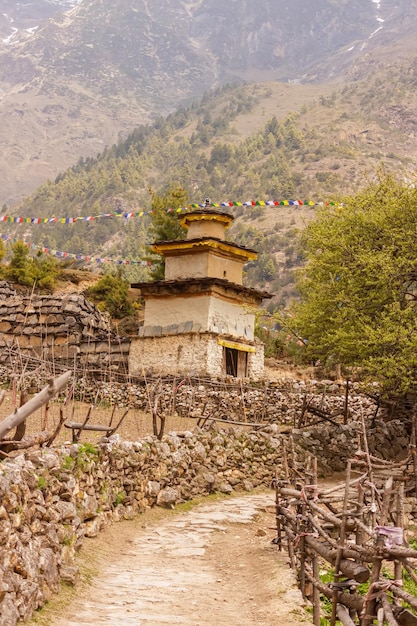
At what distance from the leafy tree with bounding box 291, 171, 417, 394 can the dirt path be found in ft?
24.0

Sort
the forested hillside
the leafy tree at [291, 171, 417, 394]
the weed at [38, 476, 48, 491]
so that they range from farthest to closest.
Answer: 1. the forested hillside
2. the leafy tree at [291, 171, 417, 394]
3. the weed at [38, 476, 48, 491]

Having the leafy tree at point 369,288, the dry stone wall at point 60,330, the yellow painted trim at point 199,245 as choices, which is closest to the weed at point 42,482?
the leafy tree at point 369,288

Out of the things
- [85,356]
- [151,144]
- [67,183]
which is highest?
[151,144]

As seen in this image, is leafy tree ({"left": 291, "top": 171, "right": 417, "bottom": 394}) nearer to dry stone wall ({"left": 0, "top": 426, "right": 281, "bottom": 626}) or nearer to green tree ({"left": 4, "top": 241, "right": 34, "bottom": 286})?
dry stone wall ({"left": 0, "top": 426, "right": 281, "bottom": 626})

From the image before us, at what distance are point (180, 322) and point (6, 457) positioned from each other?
21.1 metres

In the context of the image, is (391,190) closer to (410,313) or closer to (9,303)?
(410,313)

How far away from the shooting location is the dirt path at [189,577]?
998cm

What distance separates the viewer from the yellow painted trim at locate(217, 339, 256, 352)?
30.9 metres

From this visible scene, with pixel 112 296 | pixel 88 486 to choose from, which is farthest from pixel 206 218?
pixel 88 486

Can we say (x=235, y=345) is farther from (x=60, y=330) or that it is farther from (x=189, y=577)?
(x=189, y=577)

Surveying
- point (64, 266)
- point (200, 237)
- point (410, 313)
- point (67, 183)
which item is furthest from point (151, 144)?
point (410, 313)

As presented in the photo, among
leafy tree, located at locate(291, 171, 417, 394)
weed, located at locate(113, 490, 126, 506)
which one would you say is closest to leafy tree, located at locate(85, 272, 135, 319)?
leafy tree, located at locate(291, 171, 417, 394)

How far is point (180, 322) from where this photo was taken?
31484 mm

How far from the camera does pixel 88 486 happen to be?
44.4 feet
